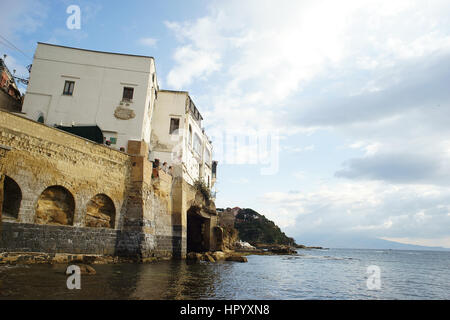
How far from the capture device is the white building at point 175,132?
84.5ft

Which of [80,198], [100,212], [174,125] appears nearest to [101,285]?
[80,198]

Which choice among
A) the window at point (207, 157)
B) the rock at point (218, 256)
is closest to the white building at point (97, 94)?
the rock at point (218, 256)

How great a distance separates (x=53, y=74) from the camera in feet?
74.4

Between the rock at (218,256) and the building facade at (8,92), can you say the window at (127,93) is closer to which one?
the building facade at (8,92)

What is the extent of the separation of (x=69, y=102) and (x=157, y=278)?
16.8 metres

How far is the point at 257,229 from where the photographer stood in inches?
3201

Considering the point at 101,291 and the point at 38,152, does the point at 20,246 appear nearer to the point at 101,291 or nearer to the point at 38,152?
the point at 38,152

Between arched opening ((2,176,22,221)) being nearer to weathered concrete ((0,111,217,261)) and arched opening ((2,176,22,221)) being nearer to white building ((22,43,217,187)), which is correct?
weathered concrete ((0,111,217,261))

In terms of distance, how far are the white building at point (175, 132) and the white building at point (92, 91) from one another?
2.48 metres

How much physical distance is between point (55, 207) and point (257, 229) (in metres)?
71.0

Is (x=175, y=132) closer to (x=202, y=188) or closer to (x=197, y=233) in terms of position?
(x=202, y=188)

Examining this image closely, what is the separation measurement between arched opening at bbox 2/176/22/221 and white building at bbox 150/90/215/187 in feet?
41.0

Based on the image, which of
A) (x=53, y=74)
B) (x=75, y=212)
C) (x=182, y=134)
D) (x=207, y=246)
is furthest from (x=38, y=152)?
(x=207, y=246)

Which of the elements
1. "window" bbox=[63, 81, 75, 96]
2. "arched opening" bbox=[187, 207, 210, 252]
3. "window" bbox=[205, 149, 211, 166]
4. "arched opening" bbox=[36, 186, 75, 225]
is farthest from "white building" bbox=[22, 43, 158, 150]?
"window" bbox=[205, 149, 211, 166]
